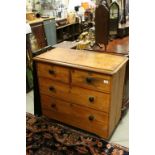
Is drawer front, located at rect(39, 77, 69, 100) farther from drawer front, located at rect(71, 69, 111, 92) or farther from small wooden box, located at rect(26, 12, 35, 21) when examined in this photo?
small wooden box, located at rect(26, 12, 35, 21)

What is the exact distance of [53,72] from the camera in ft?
6.97

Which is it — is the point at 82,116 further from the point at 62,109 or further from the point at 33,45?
the point at 33,45

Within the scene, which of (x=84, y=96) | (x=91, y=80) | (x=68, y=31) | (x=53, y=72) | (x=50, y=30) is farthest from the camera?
(x=68, y=31)

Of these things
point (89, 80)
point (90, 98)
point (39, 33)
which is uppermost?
point (39, 33)

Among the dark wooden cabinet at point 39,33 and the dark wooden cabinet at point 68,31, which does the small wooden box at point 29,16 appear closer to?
the dark wooden cabinet at point 39,33

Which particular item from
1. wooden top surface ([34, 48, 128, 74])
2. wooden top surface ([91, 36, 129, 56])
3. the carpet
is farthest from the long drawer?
wooden top surface ([91, 36, 129, 56])

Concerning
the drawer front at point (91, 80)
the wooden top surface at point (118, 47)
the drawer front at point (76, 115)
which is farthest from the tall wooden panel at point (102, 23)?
the drawer front at point (76, 115)

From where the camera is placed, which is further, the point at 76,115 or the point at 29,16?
the point at 29,16

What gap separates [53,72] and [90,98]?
47 cm

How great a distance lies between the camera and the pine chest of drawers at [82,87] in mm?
1877

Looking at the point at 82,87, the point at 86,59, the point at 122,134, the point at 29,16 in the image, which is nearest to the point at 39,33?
the point at 29,16

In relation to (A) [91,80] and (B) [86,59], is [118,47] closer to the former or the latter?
(B) [86,59]
